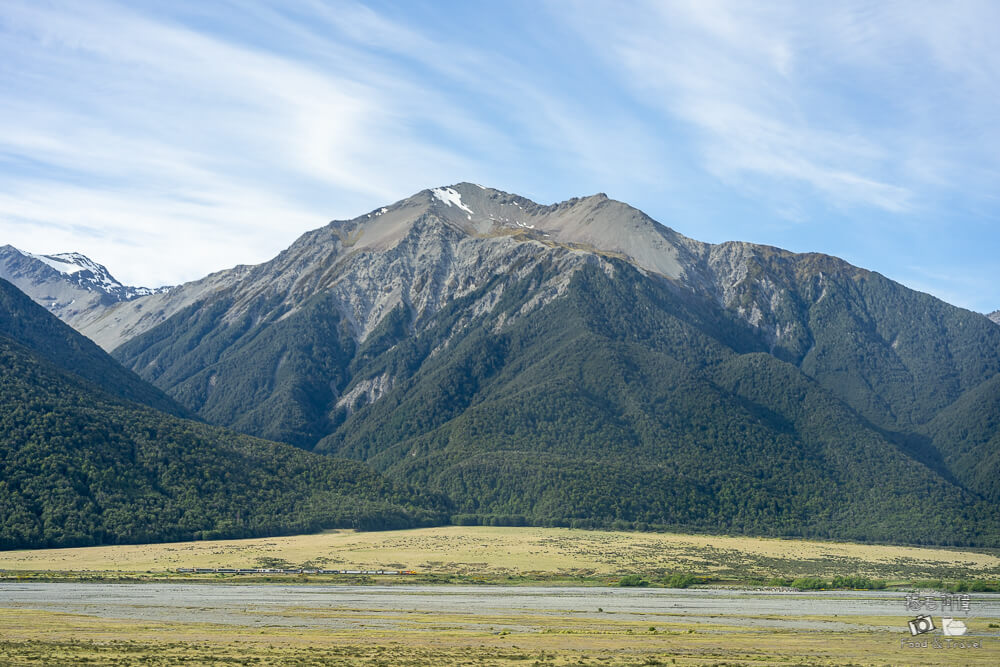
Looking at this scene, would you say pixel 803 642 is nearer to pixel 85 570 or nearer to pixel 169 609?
pixel 169 609

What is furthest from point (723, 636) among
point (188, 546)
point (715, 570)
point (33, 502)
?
point (33, 502)

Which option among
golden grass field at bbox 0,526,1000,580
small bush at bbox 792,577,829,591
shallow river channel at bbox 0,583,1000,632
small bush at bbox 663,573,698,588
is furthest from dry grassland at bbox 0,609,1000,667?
golden grass field at bbox 0,526,1000,580

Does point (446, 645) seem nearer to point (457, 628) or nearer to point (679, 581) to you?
point (457, 628)

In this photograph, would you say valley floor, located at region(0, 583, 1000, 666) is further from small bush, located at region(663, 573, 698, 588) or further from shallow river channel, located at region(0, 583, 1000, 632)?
small bush, located at region(663, 573, 698, 588)

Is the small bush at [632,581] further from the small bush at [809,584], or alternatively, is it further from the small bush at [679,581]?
the small bush at [809,584]

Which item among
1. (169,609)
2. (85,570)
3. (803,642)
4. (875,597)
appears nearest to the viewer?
(803,642)

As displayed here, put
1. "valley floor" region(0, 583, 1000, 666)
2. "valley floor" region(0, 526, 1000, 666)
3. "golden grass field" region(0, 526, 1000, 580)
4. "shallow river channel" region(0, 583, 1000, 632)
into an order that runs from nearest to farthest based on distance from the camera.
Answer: "valley floor" region(0, 583, 1000, 666)
"valley floor" region(0, 526, 1000, 666)
"shallow river channel" region(0, 583, 1000, 632)
"golden grass field" region(0, 526, 1000, 580)

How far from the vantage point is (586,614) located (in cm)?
10981

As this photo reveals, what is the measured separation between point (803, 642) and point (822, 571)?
98.3m

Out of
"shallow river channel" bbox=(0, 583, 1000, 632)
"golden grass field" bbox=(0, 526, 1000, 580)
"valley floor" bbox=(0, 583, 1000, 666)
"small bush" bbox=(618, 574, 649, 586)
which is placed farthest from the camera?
"golden grass field" bbox=(0, 526, 1000, 580)

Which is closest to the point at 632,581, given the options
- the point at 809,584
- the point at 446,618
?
the point at 809,584

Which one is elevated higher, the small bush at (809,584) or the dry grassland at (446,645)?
the dry grassland at (446,645)

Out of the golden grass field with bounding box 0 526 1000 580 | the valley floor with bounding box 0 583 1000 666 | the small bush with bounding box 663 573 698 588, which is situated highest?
the valley floor with bounding box 0 583 1000 666

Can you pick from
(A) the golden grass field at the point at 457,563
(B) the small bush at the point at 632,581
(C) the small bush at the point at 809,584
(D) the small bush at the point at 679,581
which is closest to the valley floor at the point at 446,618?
(A) the golden grass field at the point at 457,563
